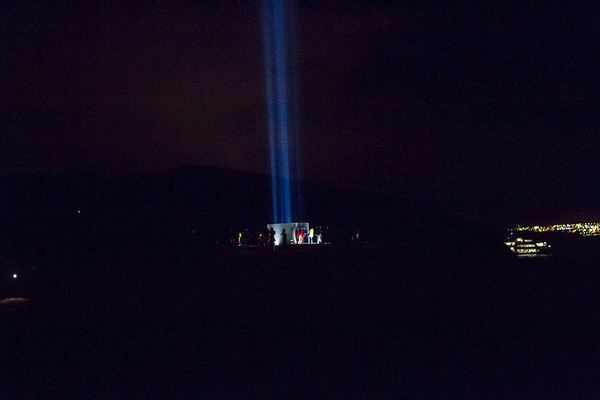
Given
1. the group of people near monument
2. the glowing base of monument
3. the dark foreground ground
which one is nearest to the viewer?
the dark foreground ground

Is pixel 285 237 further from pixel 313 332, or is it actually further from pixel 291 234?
pixel 313 332

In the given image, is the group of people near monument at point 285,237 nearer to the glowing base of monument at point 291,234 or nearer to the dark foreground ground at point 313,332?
the glowing base of monument at point 291,234

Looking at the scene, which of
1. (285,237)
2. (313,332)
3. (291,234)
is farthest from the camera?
(291,234)

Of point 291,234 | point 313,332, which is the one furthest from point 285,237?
point 313,332

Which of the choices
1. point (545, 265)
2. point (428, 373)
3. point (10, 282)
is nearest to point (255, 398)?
point (428, 373)

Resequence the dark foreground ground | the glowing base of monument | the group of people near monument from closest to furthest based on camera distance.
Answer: the dark foreground ground
the group of people near monument
the glowing base of monument

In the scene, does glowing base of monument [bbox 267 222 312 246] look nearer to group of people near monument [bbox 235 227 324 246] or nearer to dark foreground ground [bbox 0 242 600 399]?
group of people near monument [bbox 235 227 324 246]

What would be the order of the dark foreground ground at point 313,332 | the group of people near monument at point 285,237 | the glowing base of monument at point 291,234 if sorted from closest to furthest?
the dark foreground ground at point 313,332 < the group of people near monument at point 285,237 < the glowing base of monument at point 291,234

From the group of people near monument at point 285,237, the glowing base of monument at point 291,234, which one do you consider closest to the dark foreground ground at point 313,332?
the group of people near monument at point 285,237

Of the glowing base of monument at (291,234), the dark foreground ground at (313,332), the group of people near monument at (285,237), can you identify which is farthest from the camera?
the glowing base of monument at (291,234)

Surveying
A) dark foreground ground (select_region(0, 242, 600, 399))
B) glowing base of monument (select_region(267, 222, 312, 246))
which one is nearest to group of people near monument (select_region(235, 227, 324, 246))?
glowing base of monument (select_region(267, 222, 312, 246))
